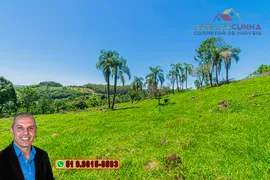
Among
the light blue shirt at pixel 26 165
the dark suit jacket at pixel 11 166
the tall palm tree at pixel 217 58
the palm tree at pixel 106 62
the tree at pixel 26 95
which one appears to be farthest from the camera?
the tree at pixel 26 95

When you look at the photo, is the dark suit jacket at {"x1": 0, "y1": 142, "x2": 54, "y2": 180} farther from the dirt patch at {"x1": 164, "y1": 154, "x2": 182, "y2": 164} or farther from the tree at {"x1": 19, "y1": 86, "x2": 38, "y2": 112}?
the tree at {"x1": 19, "y1": 86, "x2": 38, "y2": 112}

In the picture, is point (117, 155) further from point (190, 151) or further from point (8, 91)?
point (8, 91)

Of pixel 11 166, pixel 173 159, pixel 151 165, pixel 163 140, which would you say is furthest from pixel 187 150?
pixel 11 166

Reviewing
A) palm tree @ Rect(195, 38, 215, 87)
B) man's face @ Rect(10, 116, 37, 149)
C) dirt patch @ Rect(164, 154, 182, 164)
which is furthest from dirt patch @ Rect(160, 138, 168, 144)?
palm tree @ Rect(195, 38, 215, 87)

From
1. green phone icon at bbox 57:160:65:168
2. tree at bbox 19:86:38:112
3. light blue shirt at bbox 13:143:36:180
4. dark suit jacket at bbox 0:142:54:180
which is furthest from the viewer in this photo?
tree at bbox 19:86:38:112

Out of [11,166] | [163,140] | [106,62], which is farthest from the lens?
[106,62]

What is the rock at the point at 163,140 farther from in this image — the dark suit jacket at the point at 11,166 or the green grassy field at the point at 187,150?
the dark suit jacket at the point at 11,166

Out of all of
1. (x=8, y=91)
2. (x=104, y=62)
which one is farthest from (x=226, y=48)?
(x=8, y=91)

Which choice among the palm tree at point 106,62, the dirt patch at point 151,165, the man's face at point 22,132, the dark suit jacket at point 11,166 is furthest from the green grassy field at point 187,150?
the palm tree at point 106,62

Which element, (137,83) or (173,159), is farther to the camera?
(137,83)

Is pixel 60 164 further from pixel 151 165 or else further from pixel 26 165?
pixel 26 165

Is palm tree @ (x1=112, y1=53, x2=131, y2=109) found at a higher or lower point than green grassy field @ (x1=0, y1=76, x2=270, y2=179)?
higher

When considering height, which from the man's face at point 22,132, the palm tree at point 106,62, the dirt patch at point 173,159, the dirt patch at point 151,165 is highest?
the palm tree at point 106,62

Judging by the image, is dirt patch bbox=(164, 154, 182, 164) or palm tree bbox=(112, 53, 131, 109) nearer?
dirt patch bbox=(164, 154, 182, 164)
